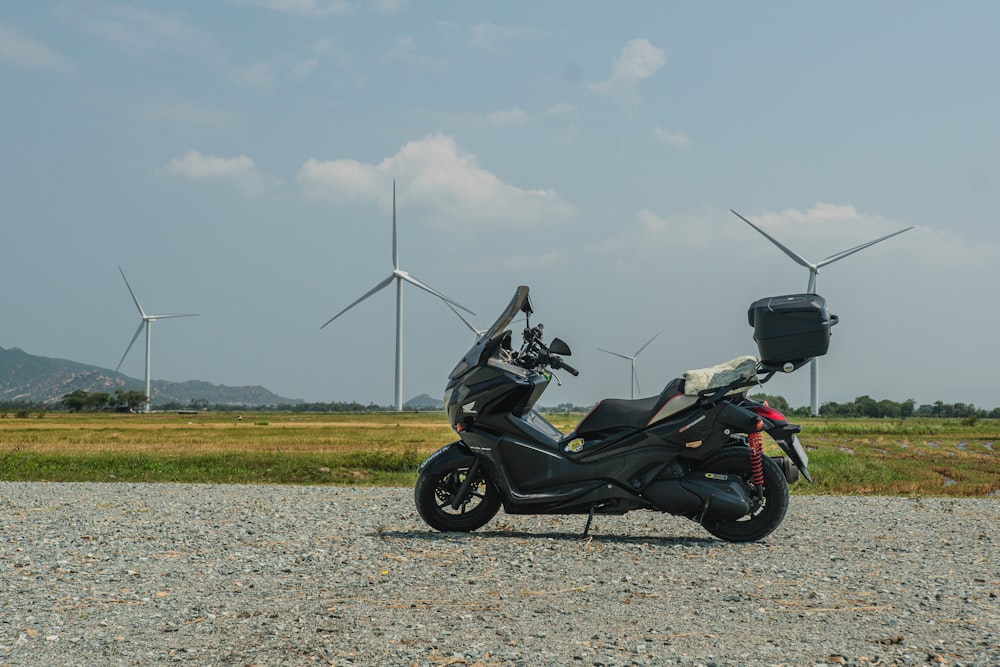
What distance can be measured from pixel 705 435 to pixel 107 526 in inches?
232

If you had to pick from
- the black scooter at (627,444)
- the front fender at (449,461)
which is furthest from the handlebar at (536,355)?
the front fender at (449,461)

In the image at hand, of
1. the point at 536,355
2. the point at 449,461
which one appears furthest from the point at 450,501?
the point at 536,355

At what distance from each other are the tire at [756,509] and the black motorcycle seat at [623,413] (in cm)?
68

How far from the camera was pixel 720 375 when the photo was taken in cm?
855

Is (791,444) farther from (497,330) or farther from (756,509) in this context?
(497,330)

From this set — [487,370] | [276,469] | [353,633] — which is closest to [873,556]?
[487,370]

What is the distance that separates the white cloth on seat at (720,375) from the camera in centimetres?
848

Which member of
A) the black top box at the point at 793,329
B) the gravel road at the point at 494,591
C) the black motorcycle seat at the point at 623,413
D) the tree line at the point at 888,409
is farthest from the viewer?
the tree line at the point at 888,409

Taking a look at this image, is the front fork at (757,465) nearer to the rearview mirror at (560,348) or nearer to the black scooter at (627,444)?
the black scooter at (627,444)

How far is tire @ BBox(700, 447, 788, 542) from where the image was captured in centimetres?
831

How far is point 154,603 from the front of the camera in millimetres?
5762

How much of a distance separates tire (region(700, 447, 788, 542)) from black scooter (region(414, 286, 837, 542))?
0.01m

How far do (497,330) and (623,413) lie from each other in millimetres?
1399

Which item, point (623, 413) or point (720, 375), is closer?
point (720, 375)
